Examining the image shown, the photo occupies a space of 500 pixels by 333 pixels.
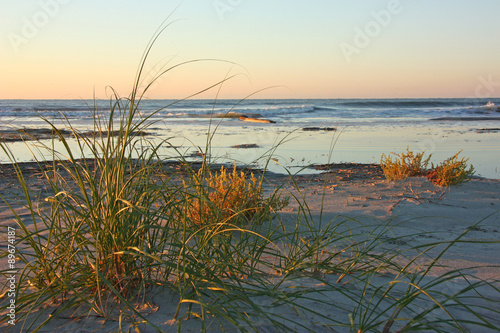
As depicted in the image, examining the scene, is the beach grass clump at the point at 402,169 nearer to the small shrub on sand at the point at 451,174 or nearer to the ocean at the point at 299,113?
the small shrub on sand at the point at 451,174

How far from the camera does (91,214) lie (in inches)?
84.0

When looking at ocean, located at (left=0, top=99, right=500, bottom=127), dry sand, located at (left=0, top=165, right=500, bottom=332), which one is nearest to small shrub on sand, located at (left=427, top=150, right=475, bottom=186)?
dry sand, located at (left=0, top=165, right=500, bottom=332)

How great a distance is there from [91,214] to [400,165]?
216 inches

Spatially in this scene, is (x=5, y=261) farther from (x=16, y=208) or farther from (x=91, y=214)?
(x=16, y=208)

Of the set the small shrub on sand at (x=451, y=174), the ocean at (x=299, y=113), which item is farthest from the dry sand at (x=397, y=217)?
the ocean at (x=299, y=113)

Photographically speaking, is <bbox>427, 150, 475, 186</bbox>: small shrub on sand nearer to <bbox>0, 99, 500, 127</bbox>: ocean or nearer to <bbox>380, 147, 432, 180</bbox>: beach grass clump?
<bbox>380, 147, 432, 180</bbox>: beach grass clump

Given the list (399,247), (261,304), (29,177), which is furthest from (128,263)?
(29,177)

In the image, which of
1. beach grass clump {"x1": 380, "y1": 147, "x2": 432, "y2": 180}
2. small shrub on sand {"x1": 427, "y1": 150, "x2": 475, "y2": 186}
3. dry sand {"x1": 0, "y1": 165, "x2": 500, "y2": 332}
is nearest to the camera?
dry sand {"x1": 0, "y1": 165, "x2": 500, "y2": 332}

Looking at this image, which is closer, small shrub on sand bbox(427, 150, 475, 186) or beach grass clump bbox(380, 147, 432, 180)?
small shrub on sand bbox(427, 150, 475, 186)

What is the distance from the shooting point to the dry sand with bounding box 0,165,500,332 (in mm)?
2135

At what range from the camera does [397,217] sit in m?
4.37

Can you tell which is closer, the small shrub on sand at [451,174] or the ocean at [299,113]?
the small shrub on sand at [451,174]

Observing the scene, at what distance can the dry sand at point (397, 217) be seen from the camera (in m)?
2.13

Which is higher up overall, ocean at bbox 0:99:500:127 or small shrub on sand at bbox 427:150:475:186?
small shrub on sand at bbox 427:150:475:186
